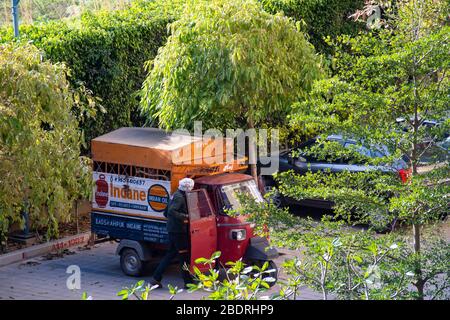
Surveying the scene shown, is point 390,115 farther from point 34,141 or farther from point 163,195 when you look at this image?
point 163,195

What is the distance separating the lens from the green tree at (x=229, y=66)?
12.9 meters

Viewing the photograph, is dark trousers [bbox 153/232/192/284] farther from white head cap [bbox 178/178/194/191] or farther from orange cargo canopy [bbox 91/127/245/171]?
orange cargo canopy [bbox 91/127/245/171]

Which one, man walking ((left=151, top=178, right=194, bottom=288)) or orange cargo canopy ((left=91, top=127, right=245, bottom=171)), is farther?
orange cargo canopy ((left=91, top=127, right=245, bottom=171))

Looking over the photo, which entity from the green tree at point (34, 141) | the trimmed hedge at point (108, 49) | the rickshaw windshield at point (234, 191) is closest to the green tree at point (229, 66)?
the rickshaw windshield at point (234, 191)

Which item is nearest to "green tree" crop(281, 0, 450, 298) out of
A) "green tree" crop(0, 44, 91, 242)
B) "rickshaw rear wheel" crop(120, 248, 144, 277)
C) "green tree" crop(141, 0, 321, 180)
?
"green tree" crop(0, 44, 91, 242)

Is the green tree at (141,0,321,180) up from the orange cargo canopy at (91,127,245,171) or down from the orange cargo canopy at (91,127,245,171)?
up

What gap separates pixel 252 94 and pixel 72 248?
12.8ft

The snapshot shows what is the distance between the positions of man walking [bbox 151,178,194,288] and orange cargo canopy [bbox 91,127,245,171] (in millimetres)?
513

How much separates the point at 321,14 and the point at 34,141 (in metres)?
11.6

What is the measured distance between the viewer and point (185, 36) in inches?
522

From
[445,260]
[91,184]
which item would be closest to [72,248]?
[91,184]

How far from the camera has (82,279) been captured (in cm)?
1216

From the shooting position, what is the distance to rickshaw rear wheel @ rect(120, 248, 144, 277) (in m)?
12.1
